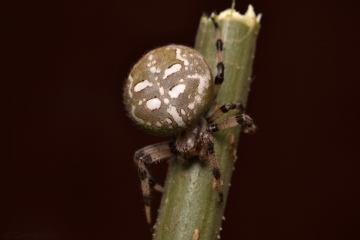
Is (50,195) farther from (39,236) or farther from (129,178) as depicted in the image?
(39,236)

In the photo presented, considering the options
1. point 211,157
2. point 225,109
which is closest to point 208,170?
point 211,157

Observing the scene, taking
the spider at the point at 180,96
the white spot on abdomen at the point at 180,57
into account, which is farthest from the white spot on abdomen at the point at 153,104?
the white spot on abdomen at the point at 180,57

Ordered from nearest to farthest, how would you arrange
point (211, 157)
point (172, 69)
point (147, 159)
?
point (211, 157) < point (172, 69) < point (147, 159)

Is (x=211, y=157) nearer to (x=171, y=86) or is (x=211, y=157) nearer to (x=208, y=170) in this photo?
(x=208, y=170)

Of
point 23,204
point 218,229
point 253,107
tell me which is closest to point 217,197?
point 218,229

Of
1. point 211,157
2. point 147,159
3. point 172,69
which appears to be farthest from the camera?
point 147,159

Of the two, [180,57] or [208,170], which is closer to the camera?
[208,170]

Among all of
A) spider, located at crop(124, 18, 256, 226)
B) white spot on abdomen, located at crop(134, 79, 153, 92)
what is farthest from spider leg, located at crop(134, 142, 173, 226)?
white spot on abdomen, located at crop(134, 79, 153, 92)
